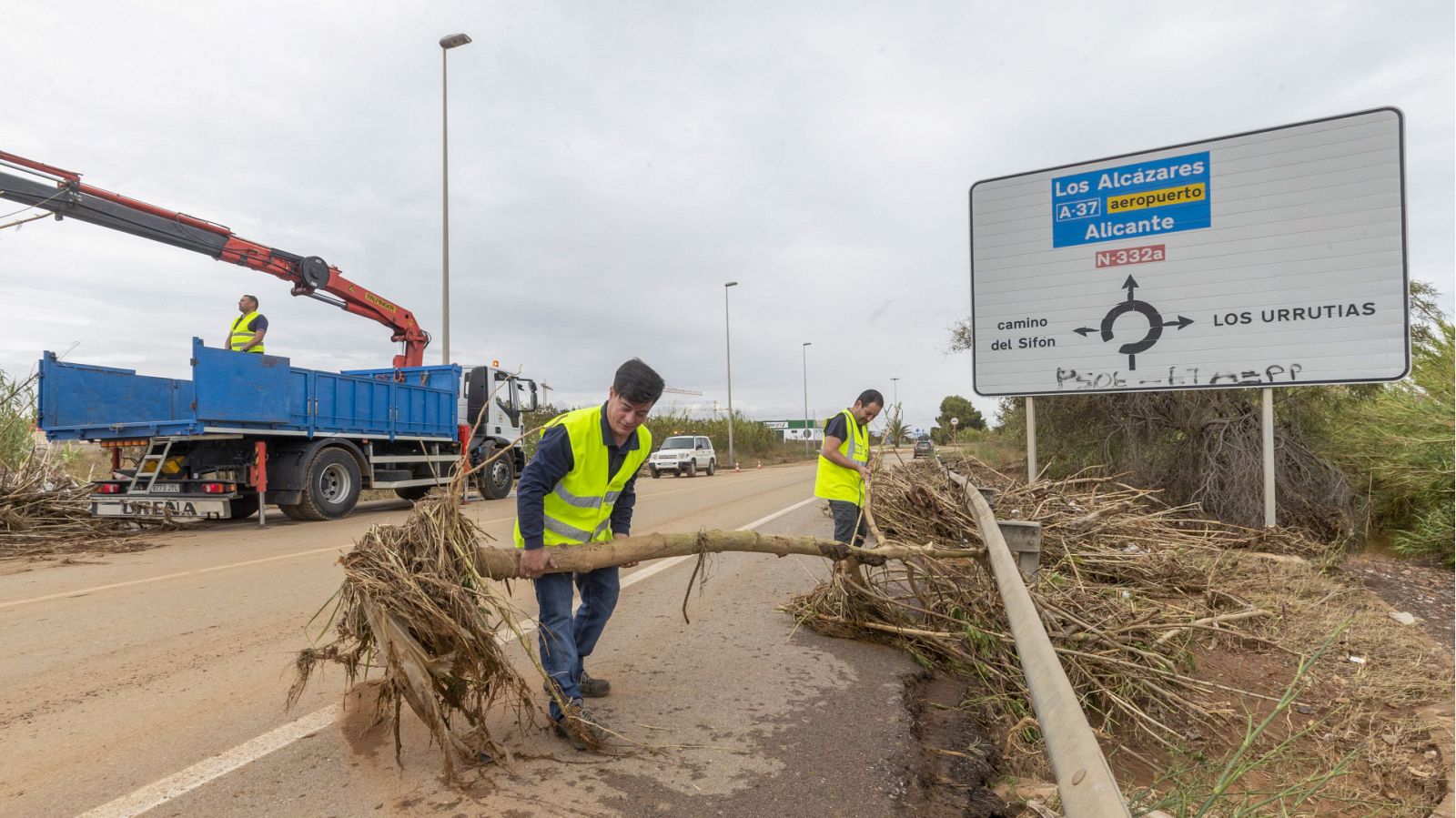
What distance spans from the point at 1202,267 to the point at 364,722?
27.8 feet

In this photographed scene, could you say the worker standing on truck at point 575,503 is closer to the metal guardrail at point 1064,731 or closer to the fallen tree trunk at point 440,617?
the fallen tree trunk at point 440,617

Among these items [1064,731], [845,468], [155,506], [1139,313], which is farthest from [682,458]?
[1064,731]

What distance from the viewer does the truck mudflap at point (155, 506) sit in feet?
32.0

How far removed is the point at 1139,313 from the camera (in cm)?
824

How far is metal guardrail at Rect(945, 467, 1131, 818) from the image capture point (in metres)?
1.24

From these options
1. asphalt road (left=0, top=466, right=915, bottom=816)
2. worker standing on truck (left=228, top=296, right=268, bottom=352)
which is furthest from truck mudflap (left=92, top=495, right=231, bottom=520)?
asphalt road (left=0, top=466, right=915, bottom=816)

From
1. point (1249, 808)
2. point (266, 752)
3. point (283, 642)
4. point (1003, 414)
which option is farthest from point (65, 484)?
point (1003, 414)

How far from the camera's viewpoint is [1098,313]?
8.47m

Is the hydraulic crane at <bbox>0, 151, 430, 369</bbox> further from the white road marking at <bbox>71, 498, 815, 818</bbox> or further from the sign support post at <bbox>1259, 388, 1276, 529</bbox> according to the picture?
the sign support post at <bbox>1259, 388, 1276, 529</bbox>

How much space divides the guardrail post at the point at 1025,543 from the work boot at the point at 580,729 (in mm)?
1998

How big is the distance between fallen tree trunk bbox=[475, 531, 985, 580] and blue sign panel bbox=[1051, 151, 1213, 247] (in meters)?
6.06

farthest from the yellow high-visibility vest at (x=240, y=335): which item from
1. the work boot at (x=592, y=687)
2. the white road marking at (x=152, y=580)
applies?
the work boot at (x=592, y=687)

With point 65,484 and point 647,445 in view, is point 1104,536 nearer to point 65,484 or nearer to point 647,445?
point 647,445

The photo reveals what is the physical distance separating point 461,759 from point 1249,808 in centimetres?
261
